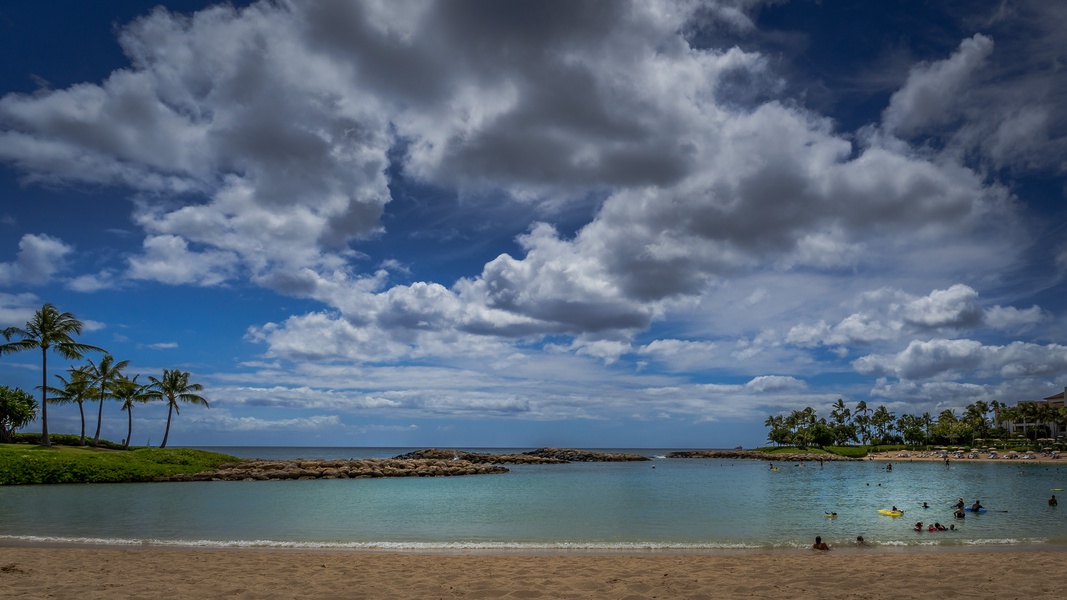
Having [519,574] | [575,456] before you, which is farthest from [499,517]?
[575,456]

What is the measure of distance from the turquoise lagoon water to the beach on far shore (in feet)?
9.45

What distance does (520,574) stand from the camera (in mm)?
15125

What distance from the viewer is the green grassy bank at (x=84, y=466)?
44.5 m

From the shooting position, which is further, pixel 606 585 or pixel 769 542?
pixel 769 542

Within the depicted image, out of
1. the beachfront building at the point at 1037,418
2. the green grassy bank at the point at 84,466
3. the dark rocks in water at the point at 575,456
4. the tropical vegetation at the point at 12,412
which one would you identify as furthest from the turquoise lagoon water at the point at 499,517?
the beachfront building at the point at 1037,418

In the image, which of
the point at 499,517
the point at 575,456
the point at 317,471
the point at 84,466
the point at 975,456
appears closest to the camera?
the point at 499,517

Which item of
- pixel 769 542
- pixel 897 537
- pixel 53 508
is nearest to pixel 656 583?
pixel 769 542

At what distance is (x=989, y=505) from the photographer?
117 feet

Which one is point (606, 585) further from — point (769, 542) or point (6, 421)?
point (6, 421)

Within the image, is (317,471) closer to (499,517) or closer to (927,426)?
(499,517)

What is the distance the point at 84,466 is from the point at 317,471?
60.3 feet

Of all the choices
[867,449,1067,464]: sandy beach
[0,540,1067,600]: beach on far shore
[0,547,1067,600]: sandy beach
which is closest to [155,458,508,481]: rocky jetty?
[0,540,1067,600]: beach on far shore

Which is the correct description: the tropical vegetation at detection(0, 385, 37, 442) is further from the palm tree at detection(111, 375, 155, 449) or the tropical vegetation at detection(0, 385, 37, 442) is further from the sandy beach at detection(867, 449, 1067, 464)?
the sandy beach at detection(867, 449, 1067, 464)

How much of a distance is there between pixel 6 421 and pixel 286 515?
5456 cm
